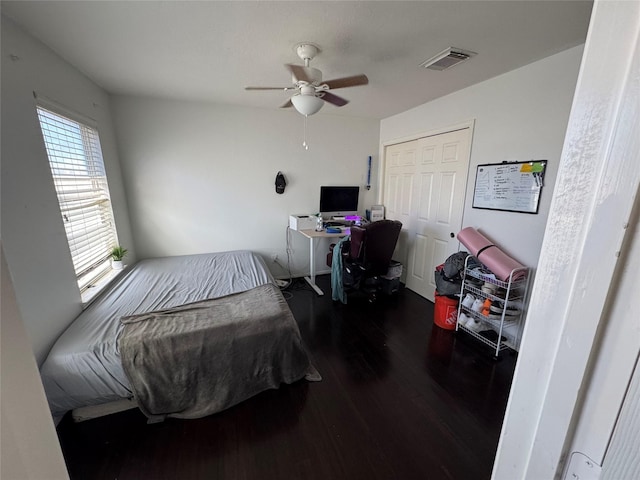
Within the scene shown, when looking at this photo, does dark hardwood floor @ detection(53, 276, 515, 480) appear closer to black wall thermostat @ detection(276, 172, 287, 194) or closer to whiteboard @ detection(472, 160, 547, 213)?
whiteboard @ detection(472, 160, 547, 213)

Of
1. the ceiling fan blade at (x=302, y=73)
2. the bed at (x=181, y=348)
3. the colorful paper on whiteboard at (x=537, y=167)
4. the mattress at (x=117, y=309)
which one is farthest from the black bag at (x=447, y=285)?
the ceiling fan blade at (x=302, y=73)

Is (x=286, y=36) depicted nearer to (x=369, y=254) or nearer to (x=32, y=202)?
(x=32, y=202)

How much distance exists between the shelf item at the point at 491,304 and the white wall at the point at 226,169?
7.19ft

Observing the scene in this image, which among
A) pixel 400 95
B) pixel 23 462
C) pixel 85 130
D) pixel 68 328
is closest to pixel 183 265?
pixel 68 328

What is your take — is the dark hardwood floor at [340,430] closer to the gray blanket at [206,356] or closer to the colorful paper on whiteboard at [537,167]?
the gray blanket at [206,356]

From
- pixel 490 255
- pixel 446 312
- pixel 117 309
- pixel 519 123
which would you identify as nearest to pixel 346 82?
pixel 519 123

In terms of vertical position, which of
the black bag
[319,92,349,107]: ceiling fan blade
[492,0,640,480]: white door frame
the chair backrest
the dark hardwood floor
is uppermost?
[319,92,349,107]: ceiling fan blade

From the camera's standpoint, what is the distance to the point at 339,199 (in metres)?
4.02

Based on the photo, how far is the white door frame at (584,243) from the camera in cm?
31

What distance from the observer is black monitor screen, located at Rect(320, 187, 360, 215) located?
3926mm

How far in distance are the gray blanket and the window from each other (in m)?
0.87

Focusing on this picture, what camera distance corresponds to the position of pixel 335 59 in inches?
82.3

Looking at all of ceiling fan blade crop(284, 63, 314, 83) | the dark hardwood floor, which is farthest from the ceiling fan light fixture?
the dark hardwood floor

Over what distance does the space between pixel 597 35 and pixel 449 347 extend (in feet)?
8.58
